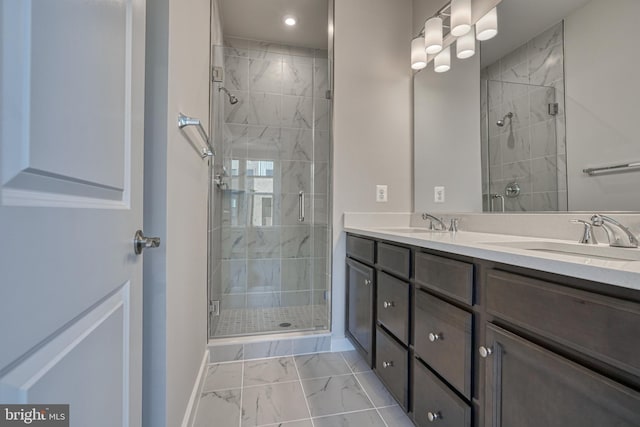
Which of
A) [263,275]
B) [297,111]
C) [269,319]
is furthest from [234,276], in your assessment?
[297,111]

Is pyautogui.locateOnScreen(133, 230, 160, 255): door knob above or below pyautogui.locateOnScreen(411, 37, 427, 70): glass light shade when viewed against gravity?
below

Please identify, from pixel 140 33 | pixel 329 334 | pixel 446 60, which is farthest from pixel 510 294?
pixel 446 60

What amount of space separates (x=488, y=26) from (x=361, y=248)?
1426 mm

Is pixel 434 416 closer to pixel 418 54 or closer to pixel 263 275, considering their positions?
pixel 263 275

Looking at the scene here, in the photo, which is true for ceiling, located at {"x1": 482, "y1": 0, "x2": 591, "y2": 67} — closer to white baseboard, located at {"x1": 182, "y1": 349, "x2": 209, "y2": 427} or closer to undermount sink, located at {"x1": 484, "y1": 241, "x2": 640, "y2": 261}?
undermount sink, located at {"x1": 484, "y1": 241, "x2": 640, "y2": 261}

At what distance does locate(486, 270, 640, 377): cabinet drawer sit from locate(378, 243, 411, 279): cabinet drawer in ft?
1.62

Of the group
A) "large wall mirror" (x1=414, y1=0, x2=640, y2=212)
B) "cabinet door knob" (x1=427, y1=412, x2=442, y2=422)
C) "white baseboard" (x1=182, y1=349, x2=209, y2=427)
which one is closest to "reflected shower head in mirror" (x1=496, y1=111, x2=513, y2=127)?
"large wall mirror" (x1=414, y1=0, x2=640, y2=212)

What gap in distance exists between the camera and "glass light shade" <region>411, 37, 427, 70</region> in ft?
6.72

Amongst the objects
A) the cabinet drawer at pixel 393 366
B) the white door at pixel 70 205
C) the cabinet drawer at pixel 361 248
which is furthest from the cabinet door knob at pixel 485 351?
the white door at pixel 70 205

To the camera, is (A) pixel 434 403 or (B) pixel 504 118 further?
(B) pixel 504 118

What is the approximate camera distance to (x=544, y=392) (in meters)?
0.70

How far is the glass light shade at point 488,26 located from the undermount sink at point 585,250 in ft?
3.85

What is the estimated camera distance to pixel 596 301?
59 centimetres

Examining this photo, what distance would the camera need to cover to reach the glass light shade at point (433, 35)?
189cm
